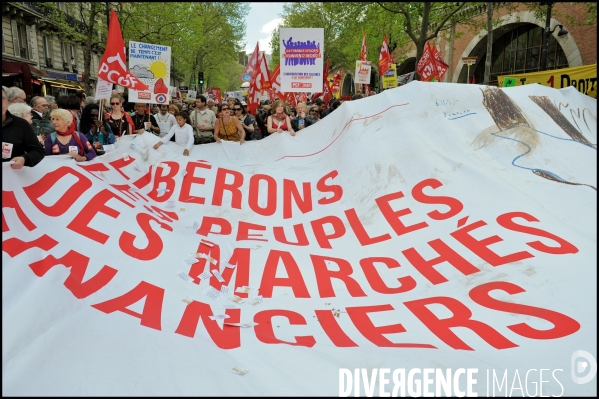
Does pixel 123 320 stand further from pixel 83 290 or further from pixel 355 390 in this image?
pixel 355 390

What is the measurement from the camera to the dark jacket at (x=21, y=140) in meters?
3.69

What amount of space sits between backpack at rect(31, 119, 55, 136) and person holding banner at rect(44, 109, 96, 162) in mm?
1006

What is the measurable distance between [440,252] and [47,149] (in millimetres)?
4296

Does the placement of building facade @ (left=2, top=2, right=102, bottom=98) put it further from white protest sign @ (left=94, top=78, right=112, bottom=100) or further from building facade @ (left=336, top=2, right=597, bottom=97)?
building facade @ (left=336, top=2, right=597, bottom=97)

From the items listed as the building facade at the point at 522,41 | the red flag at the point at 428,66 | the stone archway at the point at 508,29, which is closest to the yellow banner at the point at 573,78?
the building facade at the point at 522,41

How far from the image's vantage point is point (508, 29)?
79.6ft

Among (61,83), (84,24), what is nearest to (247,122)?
(84,24)

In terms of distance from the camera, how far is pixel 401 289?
345 centimetres

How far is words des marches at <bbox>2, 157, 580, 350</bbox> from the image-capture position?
287 cm

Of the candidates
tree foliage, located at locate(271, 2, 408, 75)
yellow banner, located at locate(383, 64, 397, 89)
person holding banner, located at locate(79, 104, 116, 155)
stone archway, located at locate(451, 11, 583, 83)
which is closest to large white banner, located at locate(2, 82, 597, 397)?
person holding banner, located at locate(79, 104, 116, 155)

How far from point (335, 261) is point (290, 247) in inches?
19.9

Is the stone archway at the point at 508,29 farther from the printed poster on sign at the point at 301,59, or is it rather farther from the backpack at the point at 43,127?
the backpack at the point at 43,127

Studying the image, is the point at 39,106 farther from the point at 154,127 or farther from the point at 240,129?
the point at 240,129

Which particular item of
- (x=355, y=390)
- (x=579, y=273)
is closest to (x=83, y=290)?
(x=355, y=390)
